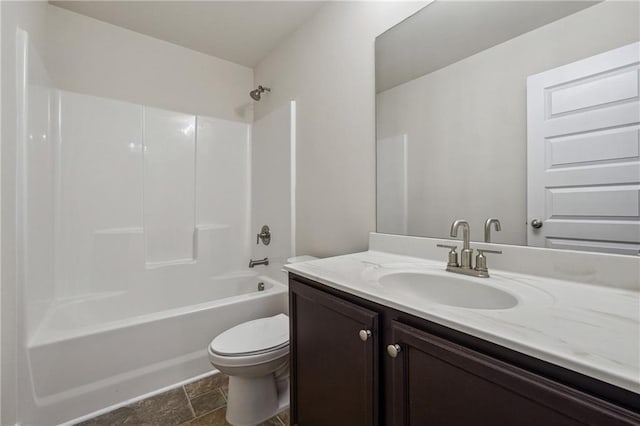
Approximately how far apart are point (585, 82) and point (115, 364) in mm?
2363

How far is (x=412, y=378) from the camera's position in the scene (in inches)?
27.2

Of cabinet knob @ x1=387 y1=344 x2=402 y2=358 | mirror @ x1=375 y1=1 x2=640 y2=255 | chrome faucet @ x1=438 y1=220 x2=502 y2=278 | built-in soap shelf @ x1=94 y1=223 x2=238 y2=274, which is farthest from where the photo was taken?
built-in soap shelf @ x1=94 y1=223 x2=238 y2=274

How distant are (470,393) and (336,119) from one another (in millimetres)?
1502

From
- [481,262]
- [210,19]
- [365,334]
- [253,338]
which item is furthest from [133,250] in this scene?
[481,262]

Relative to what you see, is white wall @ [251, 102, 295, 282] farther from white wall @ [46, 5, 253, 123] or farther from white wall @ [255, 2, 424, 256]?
white wall @ [46, 5, 253, 123]

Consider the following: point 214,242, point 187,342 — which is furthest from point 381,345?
point 214,242

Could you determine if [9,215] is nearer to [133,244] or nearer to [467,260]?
[133,244]

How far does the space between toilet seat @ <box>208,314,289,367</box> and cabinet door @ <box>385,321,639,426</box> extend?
0.76 metres

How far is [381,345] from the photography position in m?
0.77

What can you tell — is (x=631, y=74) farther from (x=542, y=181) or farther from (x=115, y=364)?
(x=115, y=364)

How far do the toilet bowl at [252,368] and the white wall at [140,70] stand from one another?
78.2 inches

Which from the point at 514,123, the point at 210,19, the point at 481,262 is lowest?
the point at 481,262

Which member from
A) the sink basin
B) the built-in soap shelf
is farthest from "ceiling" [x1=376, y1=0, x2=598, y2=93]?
the built-in soap shelf

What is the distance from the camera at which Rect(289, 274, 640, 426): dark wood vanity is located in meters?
0.46
